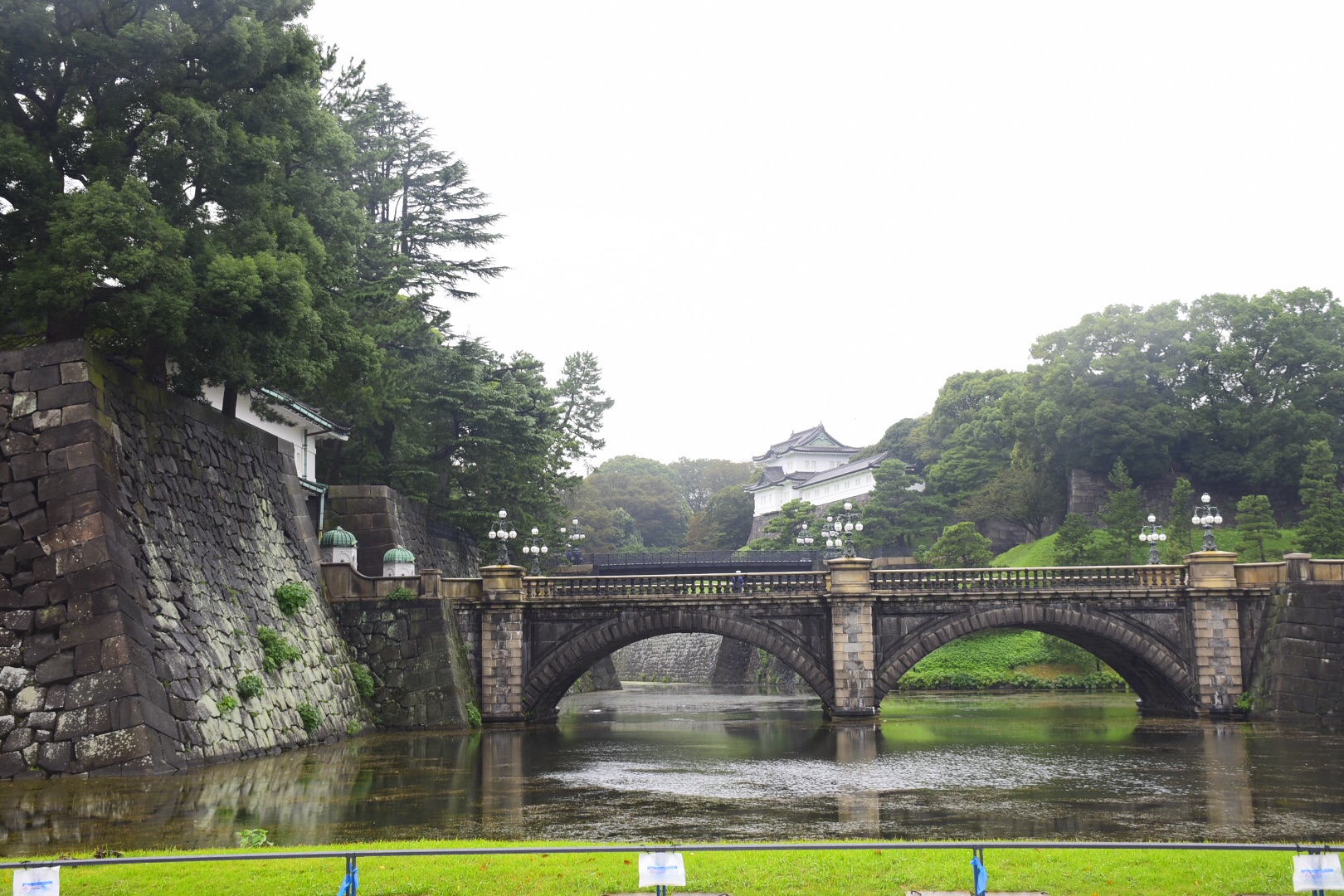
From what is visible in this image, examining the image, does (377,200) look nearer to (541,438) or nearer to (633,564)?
(541,438)

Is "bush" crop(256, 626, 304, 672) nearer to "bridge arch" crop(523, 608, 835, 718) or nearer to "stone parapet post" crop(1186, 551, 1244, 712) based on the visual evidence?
"bridge arch" crop(523, 608, 835, 718)

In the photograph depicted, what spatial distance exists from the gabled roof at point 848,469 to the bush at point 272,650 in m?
65.9

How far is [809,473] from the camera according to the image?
370 ft

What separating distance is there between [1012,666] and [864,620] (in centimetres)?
2542

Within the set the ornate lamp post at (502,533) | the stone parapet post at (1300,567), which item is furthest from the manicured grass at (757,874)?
the ornate lamp post at (502,533)

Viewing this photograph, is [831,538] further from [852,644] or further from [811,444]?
[811,444]

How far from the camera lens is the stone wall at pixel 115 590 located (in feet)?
73.4

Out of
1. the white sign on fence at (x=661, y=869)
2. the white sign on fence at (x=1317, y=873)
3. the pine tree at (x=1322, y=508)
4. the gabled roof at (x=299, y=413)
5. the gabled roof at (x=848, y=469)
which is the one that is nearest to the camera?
the white sign on fence at (x=1317, y=873)

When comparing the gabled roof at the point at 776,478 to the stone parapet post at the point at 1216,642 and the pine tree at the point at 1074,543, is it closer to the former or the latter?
the pine tree at the point at 1074,543

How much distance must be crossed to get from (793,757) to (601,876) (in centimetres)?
1745

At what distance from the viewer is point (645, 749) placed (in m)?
33.3

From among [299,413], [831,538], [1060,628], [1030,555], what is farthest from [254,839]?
[1030,555]

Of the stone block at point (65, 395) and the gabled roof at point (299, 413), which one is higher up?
the gabled roof at point (299, 413)

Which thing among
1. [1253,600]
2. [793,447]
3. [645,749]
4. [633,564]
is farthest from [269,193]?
[793,447]
